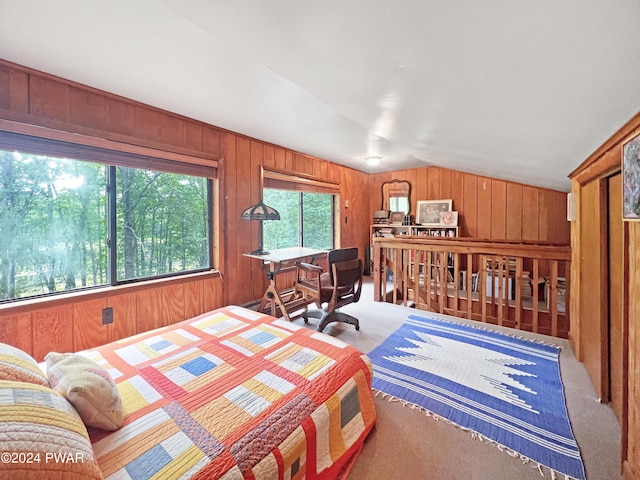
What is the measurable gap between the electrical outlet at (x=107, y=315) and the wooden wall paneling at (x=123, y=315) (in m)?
0.02

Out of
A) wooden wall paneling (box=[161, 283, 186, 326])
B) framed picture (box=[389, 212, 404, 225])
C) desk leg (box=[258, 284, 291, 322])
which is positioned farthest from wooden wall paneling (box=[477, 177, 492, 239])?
wooden wall paneling (box=[161, 283, 186, 326])

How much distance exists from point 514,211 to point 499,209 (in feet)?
0.71

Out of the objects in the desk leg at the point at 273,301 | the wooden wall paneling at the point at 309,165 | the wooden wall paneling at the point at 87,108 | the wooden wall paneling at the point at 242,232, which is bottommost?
the desk leg at the point at 273,301

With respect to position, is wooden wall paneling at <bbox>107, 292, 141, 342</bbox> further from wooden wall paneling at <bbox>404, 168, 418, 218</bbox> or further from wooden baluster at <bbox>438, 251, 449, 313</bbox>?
wooden wall paneling at <bbox>404, 168, 418, 218</bbox>

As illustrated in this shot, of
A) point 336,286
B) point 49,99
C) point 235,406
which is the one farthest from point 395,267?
point 49,99

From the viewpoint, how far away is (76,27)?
141 centimetres

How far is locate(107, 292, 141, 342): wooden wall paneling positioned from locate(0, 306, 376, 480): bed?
84cm

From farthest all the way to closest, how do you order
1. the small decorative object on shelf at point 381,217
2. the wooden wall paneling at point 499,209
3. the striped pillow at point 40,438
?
1. the small decorative object on shelf at point 381,217
2. the wooden wall paneling at point 499,209
3. the striped pillow at point 40,438

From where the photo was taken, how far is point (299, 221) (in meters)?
4.46

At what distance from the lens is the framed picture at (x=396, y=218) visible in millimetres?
5473

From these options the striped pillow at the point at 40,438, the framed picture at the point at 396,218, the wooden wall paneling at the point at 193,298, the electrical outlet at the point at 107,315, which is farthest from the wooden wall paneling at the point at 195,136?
the framed picture at the point at 396,218

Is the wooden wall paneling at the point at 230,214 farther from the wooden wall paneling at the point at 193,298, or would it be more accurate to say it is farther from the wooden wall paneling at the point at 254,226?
the wooden wall paneling at the point at 193,298

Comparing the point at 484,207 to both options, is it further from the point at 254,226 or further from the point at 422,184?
the point at 254,226

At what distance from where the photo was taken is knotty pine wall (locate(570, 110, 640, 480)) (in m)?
1.20
